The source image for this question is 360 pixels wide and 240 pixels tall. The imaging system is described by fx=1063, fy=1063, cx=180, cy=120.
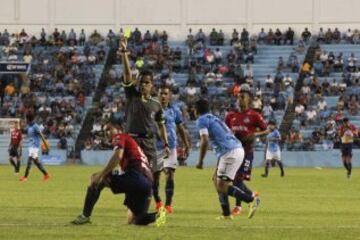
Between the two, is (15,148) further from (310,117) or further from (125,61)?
(125,61)

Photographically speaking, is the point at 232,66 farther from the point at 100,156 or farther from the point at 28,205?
the point at 28,205

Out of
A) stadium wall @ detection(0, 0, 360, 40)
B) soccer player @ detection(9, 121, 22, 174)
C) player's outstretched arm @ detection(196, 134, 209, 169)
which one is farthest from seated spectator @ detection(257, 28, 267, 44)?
player's outstretched arm @ detection(196, 134, 209, 169)

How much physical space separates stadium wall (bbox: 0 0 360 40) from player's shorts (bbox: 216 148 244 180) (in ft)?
180

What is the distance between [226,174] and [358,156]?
39.0 m

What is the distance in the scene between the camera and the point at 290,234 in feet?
52.0

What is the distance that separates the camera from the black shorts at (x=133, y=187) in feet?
51.8

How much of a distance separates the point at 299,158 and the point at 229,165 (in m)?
38.8

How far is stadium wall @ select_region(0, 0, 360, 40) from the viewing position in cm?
7438

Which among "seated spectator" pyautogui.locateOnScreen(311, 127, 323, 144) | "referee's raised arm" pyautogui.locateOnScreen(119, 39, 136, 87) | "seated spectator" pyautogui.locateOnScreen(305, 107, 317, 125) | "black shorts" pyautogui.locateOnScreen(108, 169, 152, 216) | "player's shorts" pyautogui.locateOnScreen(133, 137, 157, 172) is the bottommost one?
"seated spectator" pyautogui.locateOnScreen(311, 127, 323, 144)

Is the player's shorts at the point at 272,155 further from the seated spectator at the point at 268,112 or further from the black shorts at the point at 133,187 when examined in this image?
the black shorts at the point at 133,187

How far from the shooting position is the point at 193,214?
21203mm

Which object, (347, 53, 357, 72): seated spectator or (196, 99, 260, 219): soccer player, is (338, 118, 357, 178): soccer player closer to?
(347, 53, 357, 72): seated spectator

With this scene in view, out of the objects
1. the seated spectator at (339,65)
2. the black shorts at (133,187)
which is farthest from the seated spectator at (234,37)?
the black shorts at (133,187)

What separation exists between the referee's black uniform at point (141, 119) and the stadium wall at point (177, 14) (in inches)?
2249
